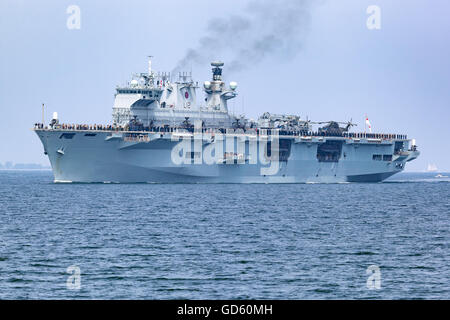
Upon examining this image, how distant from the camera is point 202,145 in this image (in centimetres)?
6347

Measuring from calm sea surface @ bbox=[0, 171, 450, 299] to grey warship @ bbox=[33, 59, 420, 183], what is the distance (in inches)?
308

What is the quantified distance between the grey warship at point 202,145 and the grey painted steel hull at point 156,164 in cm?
8

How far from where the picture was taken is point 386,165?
76.2 metres

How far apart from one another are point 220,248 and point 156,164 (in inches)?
1289

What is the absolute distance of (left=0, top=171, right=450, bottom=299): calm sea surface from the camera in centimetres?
2158
